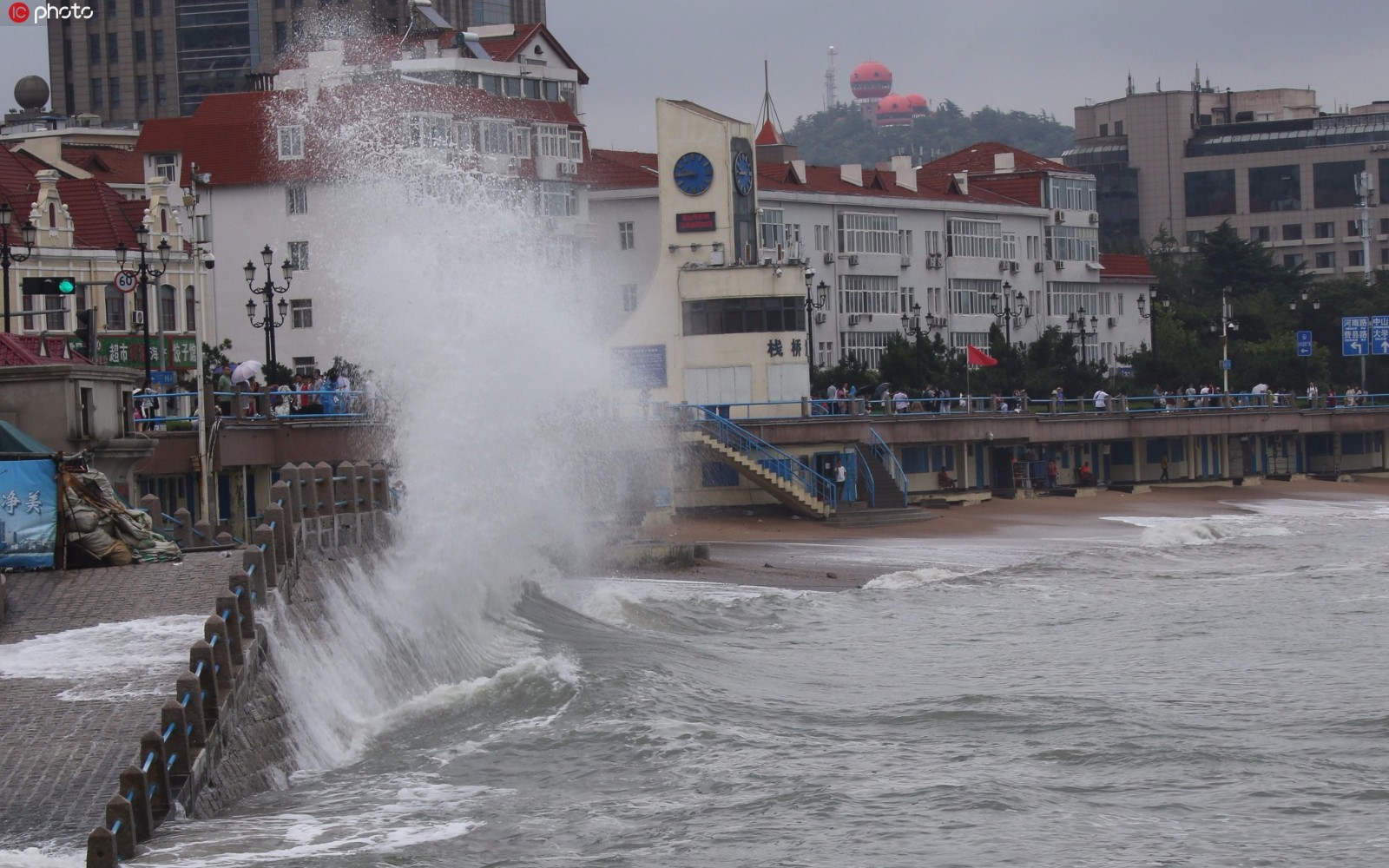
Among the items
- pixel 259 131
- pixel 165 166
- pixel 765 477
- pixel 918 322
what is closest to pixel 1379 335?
pixel 918 322

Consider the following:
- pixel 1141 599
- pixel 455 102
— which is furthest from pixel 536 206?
pixel 1141 599

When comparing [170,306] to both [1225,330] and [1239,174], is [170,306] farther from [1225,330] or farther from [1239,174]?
[1239,174]

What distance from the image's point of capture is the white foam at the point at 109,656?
15562 millimetres

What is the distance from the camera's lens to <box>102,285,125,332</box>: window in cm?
5597

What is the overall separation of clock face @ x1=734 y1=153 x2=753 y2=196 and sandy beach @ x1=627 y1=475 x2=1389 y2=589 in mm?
11370

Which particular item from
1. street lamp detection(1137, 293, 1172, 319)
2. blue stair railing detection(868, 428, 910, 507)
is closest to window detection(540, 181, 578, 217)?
blue stair railing detection(868, 428, 910, 507)

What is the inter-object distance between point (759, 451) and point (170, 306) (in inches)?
849

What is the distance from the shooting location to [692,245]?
5556cm

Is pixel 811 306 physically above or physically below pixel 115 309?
below

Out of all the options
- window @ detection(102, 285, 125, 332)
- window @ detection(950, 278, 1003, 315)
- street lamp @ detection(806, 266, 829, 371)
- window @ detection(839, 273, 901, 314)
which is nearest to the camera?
window @ detection(102, 285, 125, 332)

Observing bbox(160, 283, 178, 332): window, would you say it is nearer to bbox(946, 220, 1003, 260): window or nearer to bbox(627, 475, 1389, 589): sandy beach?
bbox(627, 475, 1389, 589): sandy beach

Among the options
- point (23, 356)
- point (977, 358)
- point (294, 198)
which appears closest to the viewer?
point (23, 356)

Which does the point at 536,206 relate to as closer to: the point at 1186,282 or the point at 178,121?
the point at 178,121

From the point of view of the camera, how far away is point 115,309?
56.3 metres
